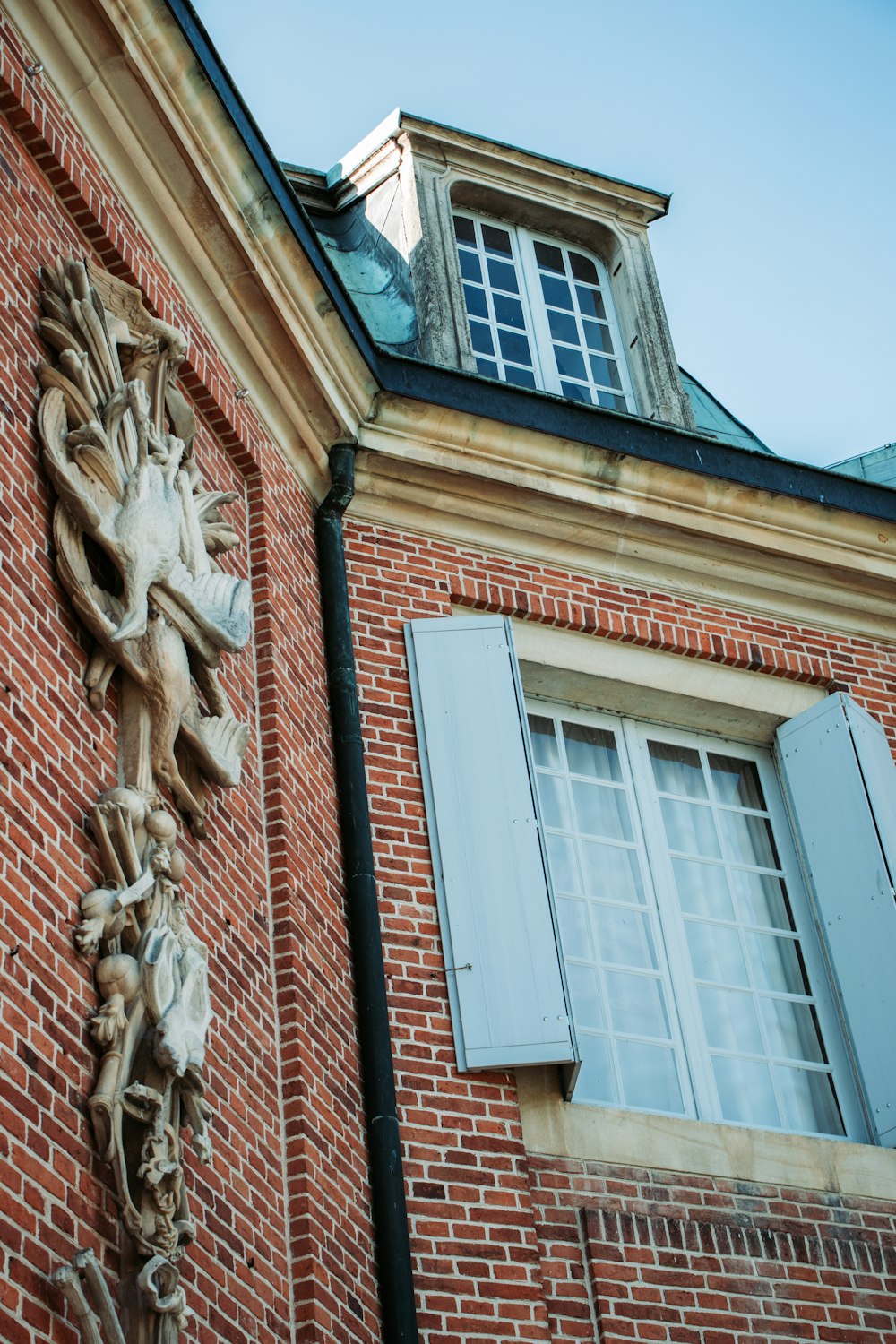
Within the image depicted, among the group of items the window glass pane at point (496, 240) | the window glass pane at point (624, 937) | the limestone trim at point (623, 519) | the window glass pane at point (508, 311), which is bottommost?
the window glass pane at point (624, 937)

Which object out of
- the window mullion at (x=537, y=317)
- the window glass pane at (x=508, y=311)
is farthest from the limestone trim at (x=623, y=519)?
the window glass pane at (x=508, y=311)

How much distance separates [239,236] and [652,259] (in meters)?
3.76

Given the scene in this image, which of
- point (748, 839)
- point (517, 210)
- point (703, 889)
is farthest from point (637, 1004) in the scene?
point (517, 210)

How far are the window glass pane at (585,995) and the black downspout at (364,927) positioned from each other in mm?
1027

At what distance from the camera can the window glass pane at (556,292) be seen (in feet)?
37.1

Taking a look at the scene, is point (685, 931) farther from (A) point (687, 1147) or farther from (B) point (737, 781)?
(A) point (687, 1147)

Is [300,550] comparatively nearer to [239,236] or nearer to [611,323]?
[239,236]

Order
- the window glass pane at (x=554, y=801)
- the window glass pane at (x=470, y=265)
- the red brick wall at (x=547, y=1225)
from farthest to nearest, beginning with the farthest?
the window glass pane at (x=470, y=265) < the window glass pane at (x=554, y=801) < the red brick wall at (x=547, y=1225)

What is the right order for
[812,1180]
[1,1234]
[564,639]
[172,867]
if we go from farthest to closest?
[564,639], [812,1180], [172,867], [1,1234]

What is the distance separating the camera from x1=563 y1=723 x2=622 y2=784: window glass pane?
30.9ft

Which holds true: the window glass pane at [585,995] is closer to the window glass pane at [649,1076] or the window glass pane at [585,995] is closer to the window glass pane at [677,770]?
the window glass pane at [649,1076]

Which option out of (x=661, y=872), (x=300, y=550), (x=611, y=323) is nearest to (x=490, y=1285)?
(x=661, y=872)

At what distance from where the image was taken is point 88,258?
7.65 meters

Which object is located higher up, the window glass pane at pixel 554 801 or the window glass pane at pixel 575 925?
the window glass pane at pixel 554 801
